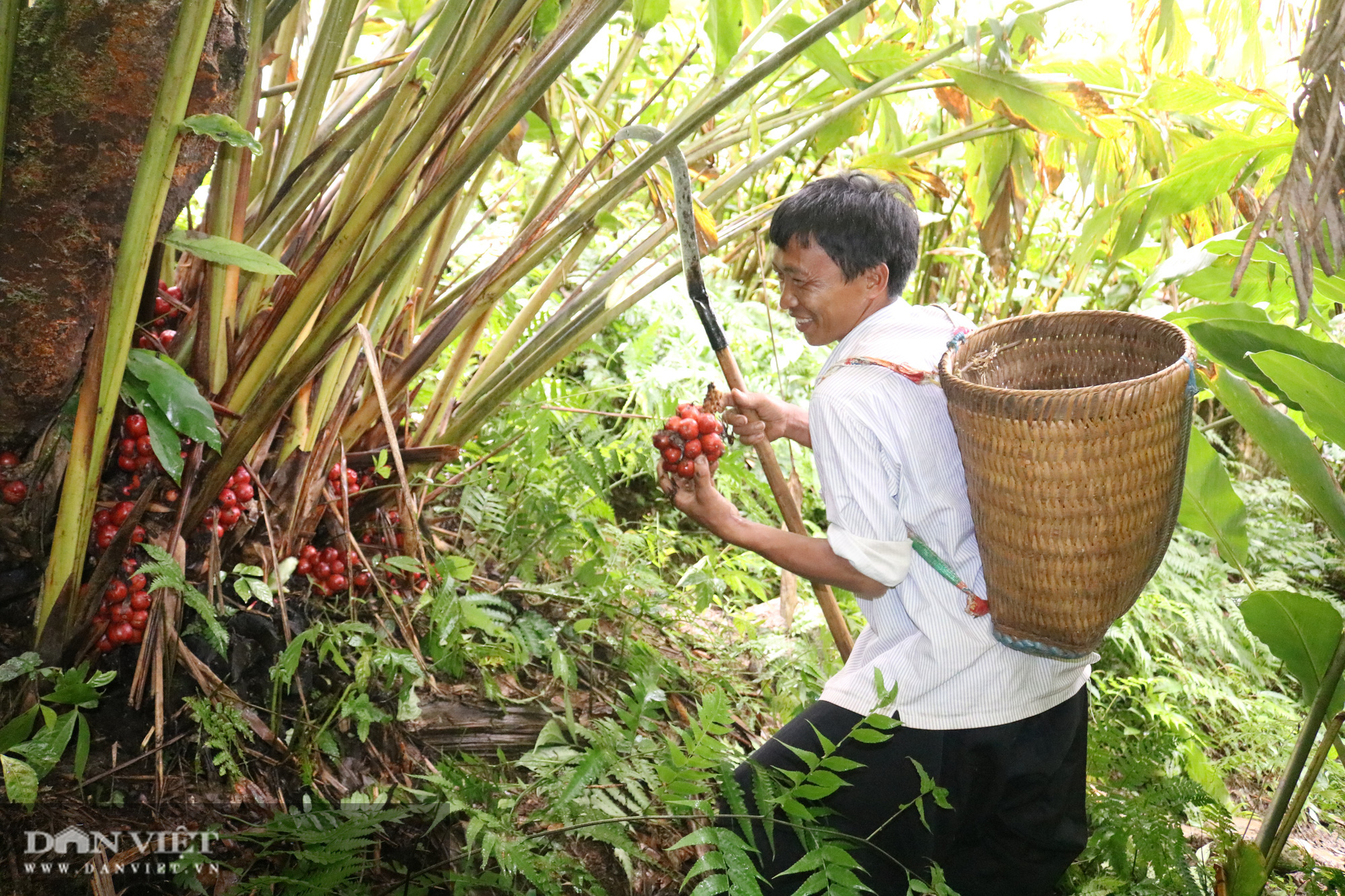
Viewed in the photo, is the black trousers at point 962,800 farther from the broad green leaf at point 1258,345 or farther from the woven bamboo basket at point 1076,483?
the broad green leaf at point 1258,345

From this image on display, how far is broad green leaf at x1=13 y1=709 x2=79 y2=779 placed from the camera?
1.31 metres

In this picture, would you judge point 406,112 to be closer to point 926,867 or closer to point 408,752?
point 408,752

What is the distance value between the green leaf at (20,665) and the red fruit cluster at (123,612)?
124 mm

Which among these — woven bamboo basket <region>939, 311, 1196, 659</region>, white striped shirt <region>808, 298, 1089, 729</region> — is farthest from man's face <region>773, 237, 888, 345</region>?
woven bamboo basket <region>939, 311, 1196, 659</region>

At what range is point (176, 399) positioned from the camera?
1332 millimetres

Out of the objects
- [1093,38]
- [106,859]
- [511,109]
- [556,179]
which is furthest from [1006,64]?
[1093,38]

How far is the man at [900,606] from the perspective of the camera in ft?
5.11

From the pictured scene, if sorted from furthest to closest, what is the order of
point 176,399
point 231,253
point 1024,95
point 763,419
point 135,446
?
point 1024,95 < point 763,419 < point 135,446 < point 176,399 < point 231,253

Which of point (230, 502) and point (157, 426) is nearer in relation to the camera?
point (157, 426)

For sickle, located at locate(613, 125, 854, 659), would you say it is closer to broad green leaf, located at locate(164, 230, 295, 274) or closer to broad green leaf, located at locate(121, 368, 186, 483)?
broad green leaf, located at locate(164, 230, 295, 274)

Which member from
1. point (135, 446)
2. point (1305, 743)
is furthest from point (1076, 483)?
point (135, 446)

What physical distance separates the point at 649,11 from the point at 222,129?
3.25 ft

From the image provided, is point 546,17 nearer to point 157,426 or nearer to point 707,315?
point 707,315

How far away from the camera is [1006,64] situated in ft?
6.88
